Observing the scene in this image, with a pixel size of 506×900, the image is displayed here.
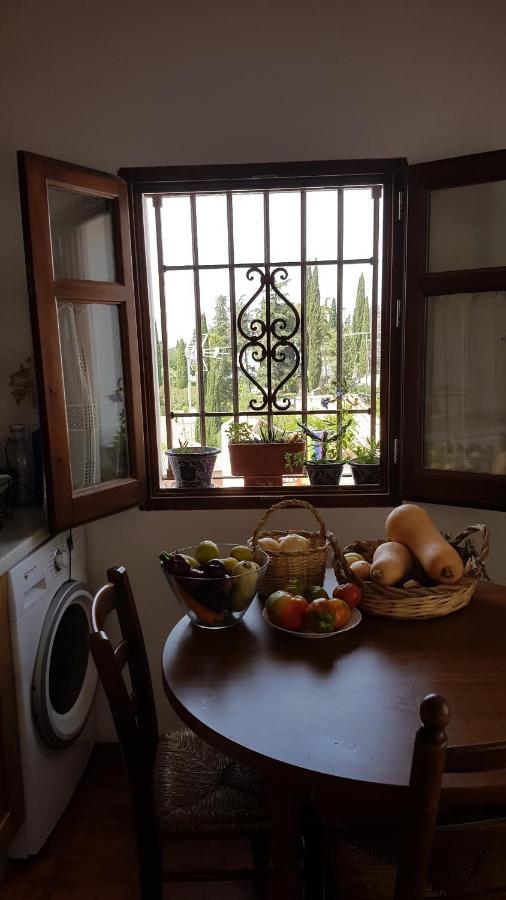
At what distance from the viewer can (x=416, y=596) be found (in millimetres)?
1546

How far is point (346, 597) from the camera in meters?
1.55

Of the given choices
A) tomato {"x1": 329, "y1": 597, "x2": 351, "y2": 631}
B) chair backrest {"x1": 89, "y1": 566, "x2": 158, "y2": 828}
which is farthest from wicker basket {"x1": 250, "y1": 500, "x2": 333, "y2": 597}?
chair backrest {"x1": 89, "y1": 566, "x2": 158, "y2": 828}

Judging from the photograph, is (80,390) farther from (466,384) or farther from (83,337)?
(466,384)

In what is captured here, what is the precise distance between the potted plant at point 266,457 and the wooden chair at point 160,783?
124 centimetres

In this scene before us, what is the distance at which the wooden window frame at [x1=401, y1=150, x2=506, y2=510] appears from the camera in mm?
2092

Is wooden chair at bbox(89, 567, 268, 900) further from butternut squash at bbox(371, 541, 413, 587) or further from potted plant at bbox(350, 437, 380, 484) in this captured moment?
potted plant at bbox(350, 437, 380, 484)

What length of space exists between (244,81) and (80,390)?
4.12 feet

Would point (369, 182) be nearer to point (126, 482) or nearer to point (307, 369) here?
point (307, 369)

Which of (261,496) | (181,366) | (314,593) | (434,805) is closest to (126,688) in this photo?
(314,593)

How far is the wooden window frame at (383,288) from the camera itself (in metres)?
2.23

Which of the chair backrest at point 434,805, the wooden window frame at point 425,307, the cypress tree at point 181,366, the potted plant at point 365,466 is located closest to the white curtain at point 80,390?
the cypress tree at point 181,366

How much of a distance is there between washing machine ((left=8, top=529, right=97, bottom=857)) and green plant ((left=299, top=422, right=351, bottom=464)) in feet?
3.60

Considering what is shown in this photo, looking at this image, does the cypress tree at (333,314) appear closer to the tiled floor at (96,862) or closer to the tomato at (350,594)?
the tomato at (350,594)

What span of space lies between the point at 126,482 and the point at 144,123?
1.31 m
